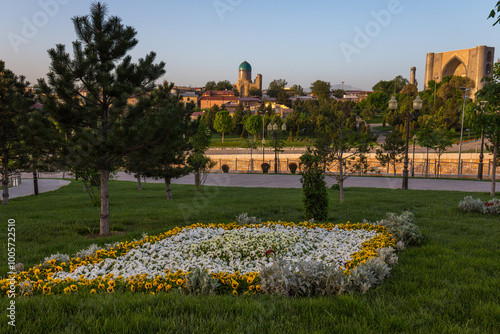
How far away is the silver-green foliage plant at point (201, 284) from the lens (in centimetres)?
399

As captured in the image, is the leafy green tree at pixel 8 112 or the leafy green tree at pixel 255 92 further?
the leafy green tree at pixel 255 92

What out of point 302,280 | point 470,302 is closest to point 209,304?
point 302,280

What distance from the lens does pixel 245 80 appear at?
160125 millimetres

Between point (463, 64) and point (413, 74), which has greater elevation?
point (413, 74)

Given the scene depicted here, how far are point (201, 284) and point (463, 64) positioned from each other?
112m

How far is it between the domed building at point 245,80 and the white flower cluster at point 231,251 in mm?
150978

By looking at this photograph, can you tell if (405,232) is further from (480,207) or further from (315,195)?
(480,207)

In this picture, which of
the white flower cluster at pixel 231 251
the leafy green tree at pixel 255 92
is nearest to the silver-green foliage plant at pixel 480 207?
the white flower cluster at pixel 231 251

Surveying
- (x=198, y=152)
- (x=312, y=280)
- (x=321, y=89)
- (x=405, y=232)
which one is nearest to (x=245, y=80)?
(x=321, y=89)

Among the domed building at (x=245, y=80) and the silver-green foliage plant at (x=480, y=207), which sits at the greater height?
the domed building at (x=245, y=80)

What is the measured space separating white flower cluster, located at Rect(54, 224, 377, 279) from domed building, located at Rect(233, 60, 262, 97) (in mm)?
150978

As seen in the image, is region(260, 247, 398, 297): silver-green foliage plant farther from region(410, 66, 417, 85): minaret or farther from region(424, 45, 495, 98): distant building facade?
region(410, 66, 417, 85): minaret

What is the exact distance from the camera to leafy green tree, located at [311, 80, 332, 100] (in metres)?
119

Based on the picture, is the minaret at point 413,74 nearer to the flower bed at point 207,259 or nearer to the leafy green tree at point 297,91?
the leafy green tree at point 297,91
